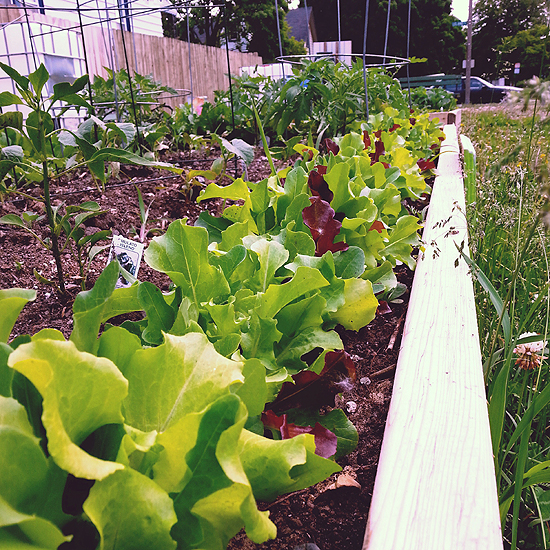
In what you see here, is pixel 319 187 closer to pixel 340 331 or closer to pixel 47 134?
pixel 340 331

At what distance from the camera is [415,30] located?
32.3m

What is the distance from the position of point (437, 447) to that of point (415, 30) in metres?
36.9

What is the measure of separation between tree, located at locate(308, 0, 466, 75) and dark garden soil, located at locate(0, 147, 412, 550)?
31225 millimetres

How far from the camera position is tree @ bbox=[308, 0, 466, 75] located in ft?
98.6

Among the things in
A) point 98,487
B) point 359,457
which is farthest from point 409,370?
point 98,487

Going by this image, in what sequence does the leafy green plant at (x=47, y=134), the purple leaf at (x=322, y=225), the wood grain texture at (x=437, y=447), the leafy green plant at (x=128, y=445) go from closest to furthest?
the leafy green plant at (x=128, y=445)
the wood grain texture at (x=437, y=447)
the leafy green plant at (x=47, y=134)
the purple leaf at (x=322, y=225)

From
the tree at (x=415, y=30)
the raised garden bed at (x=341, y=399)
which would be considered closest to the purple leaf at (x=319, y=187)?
the raised garden bed at (x=341, y=399)

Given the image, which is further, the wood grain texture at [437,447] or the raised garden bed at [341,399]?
the raised garden bed at [341,399]

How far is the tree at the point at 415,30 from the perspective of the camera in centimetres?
3005

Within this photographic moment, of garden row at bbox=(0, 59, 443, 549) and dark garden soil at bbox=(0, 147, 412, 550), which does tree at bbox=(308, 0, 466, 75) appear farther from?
garden row at bbox=(0, 59, 443, 549)

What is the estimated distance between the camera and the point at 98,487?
42cm

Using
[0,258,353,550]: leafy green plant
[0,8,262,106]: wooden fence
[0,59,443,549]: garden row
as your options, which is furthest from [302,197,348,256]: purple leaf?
[0,8,262,106]: wooden fence

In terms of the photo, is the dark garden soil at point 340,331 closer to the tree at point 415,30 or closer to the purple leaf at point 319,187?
the purple leaf at point 319,187

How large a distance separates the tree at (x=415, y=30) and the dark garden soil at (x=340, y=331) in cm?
3122
